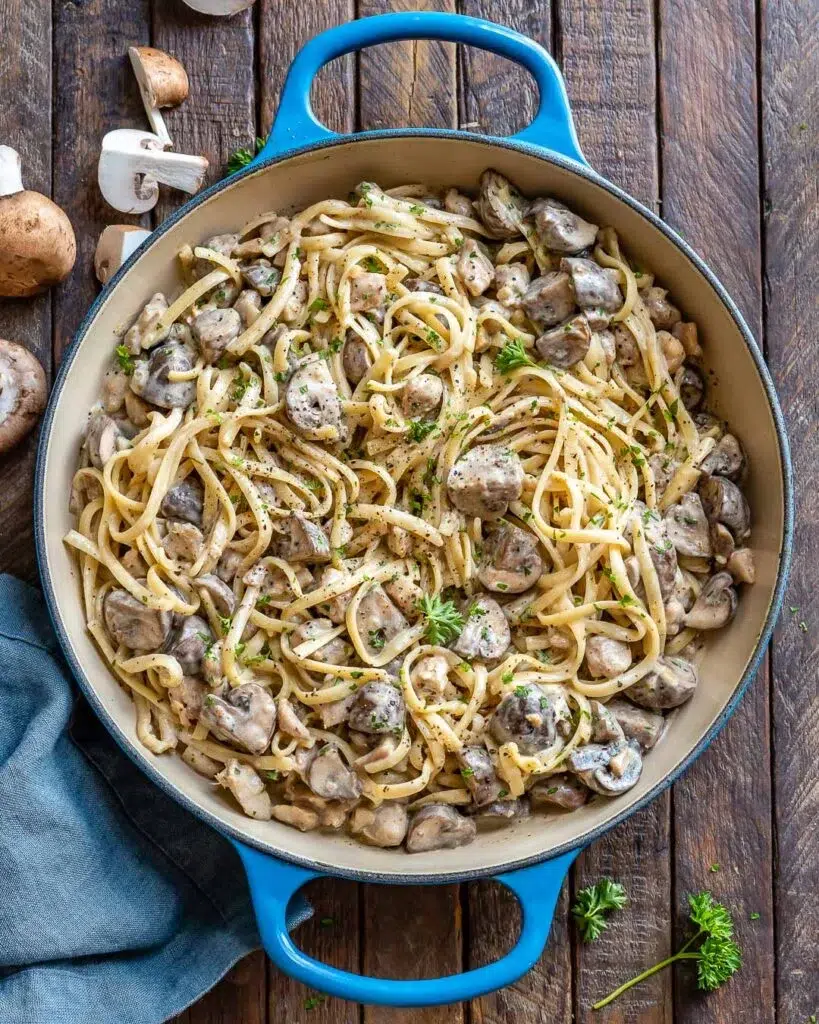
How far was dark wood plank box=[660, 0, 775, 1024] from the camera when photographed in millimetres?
3689

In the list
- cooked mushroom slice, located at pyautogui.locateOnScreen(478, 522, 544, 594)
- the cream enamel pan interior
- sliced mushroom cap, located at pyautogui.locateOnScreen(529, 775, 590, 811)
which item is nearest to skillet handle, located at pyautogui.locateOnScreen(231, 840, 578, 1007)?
the cream enamel pan interior

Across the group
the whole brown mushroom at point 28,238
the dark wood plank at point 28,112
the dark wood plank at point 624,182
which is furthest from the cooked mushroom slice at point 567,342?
the dark wood plank at point 28,112

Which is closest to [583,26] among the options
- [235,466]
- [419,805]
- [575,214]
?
[575,214]

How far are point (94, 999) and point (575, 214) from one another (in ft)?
9.61

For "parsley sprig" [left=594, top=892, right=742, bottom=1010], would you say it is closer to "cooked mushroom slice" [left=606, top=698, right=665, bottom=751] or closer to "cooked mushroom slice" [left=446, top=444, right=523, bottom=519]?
"cooked mushroom slice" [left=606, top=698, right=665, bottom=751]

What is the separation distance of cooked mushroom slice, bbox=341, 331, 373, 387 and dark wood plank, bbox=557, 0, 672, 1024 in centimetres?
108

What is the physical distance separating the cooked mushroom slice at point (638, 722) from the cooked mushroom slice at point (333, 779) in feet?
2.76

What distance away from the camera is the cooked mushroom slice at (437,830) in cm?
331

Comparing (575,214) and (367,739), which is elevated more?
(575,214)

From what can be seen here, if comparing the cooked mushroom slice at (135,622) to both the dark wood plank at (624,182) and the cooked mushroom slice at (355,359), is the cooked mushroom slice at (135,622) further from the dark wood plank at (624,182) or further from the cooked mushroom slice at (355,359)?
the dark wood plank at (624,182)

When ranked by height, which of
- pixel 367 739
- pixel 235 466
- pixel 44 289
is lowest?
pixel 367 739

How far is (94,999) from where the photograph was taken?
11.1 feet

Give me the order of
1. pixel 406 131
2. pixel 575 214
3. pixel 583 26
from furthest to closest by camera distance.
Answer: pixel 583 26
pixel 575 214
pixel 406 131

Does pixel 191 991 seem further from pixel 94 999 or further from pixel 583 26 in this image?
pixel 583 26
